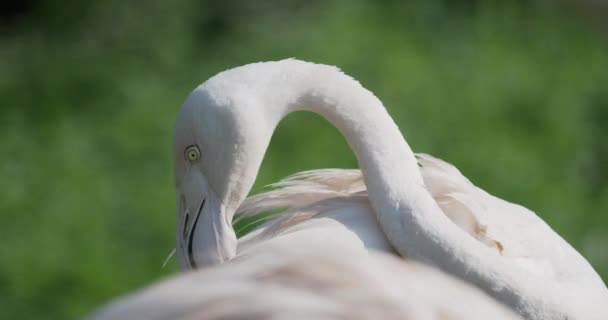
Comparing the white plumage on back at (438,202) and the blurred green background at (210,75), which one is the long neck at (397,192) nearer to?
the white plumage on back at (438,202)

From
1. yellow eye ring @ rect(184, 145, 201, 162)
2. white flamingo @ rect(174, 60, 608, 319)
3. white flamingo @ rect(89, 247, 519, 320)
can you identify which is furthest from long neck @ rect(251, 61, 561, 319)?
white flamingo @ rect(89, 247, 519, 320)

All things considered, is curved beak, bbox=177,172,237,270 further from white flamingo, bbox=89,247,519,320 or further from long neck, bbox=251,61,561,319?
white flamingo, bbox=89,247,519,320

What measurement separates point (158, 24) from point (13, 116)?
140 cm

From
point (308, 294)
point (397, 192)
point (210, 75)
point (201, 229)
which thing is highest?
point (308, 294)

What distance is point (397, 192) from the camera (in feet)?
9.59

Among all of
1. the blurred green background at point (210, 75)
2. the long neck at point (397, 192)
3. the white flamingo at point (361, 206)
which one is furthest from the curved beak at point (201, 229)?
the blurred green background at point (210, 75)

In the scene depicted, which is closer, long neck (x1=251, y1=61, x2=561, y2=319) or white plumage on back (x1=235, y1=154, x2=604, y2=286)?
long neck (x1=251, y1=61, x2=561, y2=319)

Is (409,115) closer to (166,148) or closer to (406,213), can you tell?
(166,148)

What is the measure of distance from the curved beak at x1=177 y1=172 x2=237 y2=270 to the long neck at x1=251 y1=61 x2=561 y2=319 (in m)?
0.29

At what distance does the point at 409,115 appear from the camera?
6.77m

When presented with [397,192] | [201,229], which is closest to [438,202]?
[397,192]

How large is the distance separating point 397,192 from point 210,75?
14.6ft

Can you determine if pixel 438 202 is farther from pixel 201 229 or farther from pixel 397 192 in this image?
pixel 201 229

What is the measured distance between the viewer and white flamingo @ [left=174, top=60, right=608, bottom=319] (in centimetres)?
279
